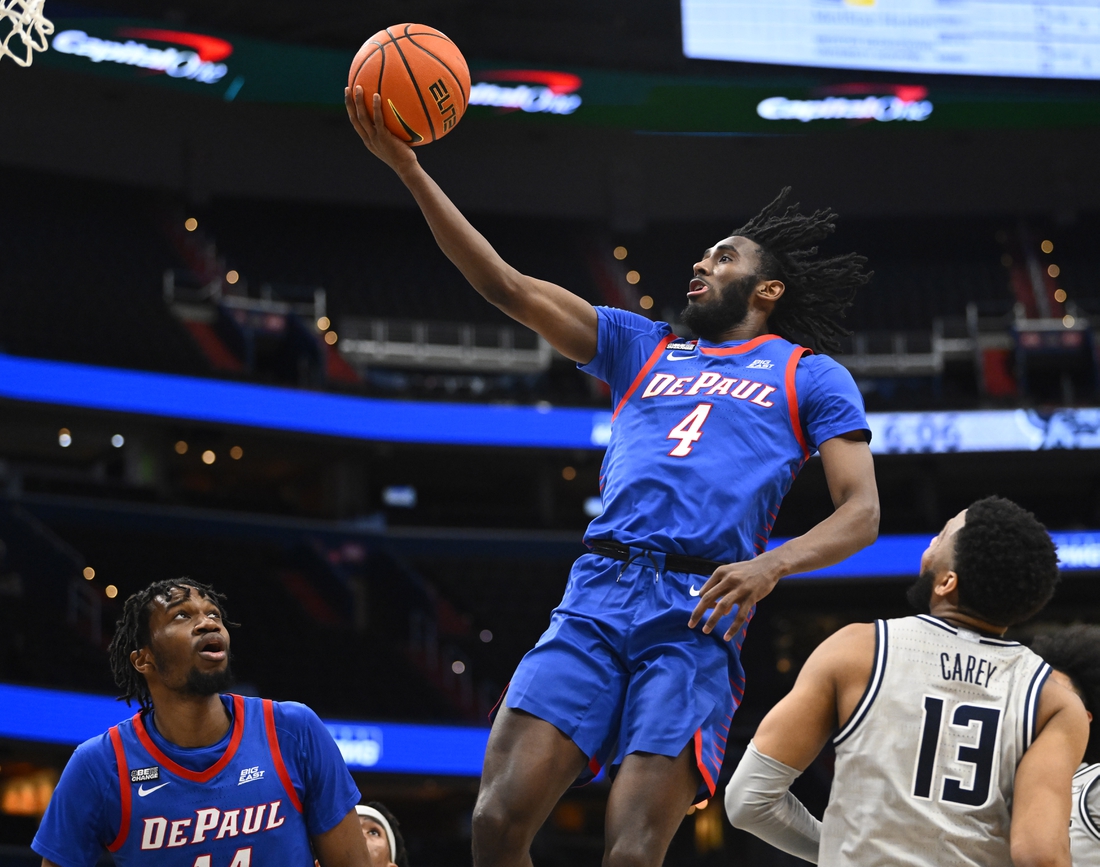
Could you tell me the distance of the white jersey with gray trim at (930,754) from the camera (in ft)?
8.81

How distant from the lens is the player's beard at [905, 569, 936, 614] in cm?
298

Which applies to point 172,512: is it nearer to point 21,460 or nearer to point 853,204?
point 21,460

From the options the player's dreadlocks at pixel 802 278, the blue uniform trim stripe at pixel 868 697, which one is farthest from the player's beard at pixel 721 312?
the blue uniform trim stripe at pixel 868 697

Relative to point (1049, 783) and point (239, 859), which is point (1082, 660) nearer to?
point (1049, 783)

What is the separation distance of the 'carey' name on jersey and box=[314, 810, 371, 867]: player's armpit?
1.56 metres

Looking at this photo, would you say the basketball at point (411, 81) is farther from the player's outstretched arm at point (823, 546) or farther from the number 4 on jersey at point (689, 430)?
the player's outstretched arm at point (823, 546)

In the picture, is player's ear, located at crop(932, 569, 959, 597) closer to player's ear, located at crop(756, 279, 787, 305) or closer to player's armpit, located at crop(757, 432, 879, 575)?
player's armpit, located at crop(757, 432, 879, 575)

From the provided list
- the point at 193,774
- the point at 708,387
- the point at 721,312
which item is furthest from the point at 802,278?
the point at 193,774

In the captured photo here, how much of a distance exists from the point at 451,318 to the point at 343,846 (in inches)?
783

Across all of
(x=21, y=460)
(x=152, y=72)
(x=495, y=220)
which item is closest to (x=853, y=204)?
(x=495, y=220)

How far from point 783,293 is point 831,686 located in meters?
1.51

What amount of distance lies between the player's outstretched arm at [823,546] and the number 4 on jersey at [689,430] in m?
0.33

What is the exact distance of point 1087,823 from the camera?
10.9 ft

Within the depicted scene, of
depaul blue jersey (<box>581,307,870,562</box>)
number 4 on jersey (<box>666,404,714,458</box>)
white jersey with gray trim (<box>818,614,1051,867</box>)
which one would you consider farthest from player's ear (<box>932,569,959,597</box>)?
number 4 on jersey (<box>666,404,714,458</box>)
